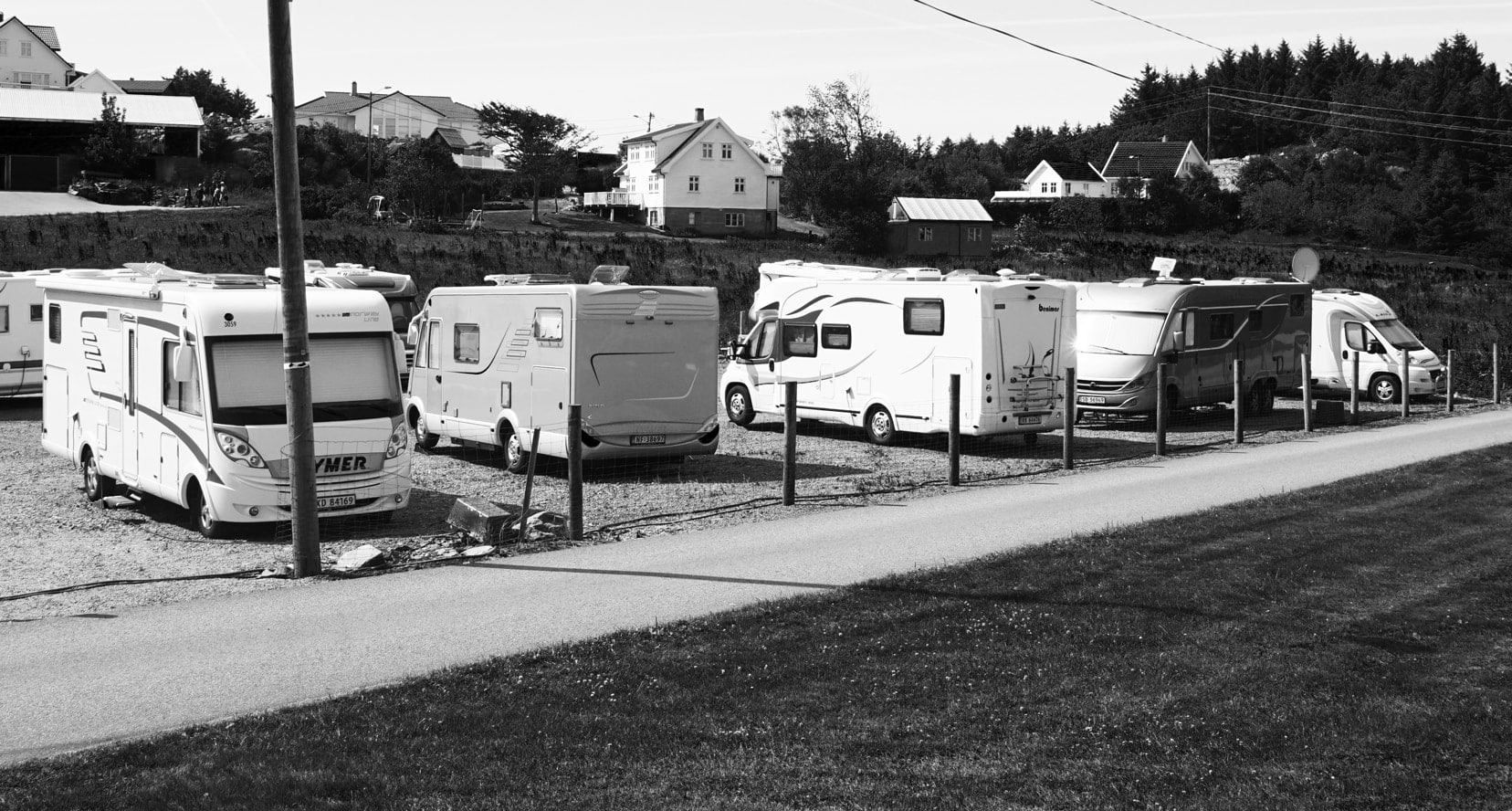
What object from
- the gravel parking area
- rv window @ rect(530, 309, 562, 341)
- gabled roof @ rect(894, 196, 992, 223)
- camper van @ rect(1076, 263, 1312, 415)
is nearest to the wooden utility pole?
the gravel parking area

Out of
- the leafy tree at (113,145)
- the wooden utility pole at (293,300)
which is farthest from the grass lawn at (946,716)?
the leafy tree at (113,145)

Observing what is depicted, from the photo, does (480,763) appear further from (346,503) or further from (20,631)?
(346,503)

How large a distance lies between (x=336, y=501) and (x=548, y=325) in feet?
16.2

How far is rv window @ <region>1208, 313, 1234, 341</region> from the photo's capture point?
1012 inches

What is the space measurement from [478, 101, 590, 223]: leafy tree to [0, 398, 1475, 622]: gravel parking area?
5359 cm

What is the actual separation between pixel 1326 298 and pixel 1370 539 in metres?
20.2

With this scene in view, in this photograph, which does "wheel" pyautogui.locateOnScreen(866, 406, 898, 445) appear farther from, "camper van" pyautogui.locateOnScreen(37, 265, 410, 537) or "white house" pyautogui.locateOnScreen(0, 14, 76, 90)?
"white house" pyautogui.locateOnScreen(0, 14, 76, 90)

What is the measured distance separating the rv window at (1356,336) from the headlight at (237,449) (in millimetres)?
24380

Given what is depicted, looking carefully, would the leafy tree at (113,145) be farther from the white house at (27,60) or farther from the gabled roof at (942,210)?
the gabled roof at (942,210)

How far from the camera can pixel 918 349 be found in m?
20.9

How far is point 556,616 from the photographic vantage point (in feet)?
32.1

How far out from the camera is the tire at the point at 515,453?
61.1 feet

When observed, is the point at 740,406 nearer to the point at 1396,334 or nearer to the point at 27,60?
the point at 1396,334

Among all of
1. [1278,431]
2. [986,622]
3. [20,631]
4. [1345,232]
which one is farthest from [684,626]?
[1345,232]
